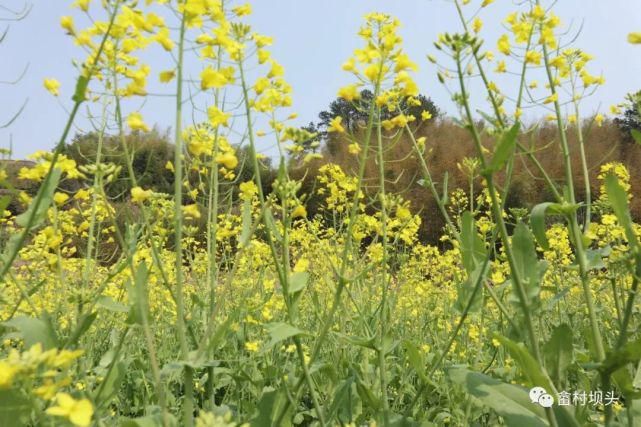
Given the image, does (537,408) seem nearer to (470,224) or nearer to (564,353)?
(564,353)

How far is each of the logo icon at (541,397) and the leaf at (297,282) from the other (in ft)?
2.19

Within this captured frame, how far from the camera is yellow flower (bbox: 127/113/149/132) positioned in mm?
1476

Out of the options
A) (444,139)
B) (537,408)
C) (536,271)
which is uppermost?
(444,139)

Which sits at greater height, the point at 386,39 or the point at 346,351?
the point at 386,39

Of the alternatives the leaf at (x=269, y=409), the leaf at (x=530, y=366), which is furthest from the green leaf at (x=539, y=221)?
the leaf at (x=269, y=409)

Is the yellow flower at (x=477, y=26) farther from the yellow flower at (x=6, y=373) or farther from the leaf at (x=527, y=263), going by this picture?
the yellow flower at (x=6, y=373)

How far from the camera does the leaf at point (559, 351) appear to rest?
68.4 inches

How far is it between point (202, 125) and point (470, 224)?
896mm

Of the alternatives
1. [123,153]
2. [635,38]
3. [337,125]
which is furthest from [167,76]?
[635,38]

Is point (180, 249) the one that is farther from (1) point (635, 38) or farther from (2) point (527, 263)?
(1) point (635, 38)

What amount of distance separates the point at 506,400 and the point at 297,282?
644mm

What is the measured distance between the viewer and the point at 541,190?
38.4 ft

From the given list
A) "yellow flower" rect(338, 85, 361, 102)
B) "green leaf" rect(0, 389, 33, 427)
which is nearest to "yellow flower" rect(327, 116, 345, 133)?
"yellow flower" rect(338, 85, 361, 102)

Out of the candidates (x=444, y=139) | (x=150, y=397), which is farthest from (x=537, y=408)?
(x=444, y=139)
